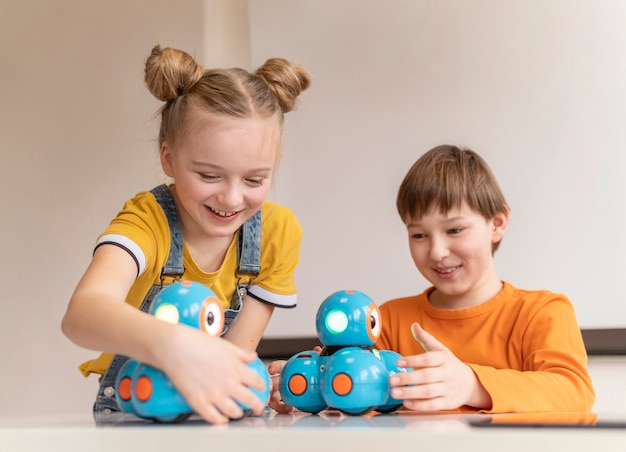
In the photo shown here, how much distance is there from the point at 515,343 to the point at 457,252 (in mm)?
208

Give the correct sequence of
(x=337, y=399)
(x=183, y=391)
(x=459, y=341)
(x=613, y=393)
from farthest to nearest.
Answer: (x=613, y=393)
(x=459, y=341)
(x=337, y=399)
(x=183, y=391)

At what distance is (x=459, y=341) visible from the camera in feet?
4.55

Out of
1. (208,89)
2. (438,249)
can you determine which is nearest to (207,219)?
(208,89)

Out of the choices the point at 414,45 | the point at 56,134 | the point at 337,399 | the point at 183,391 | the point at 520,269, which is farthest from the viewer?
the point at 56,134

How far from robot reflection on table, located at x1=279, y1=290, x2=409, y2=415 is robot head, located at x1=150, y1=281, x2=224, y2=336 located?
17 cm

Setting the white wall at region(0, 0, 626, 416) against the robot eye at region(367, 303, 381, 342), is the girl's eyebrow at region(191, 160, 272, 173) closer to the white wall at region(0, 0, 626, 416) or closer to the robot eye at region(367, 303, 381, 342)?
the robot eye at region(367, 303, 381, 342)

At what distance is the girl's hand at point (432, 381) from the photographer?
0.87 meters

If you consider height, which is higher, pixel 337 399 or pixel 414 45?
pixel 414 45

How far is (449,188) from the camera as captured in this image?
1390mm

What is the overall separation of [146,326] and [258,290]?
0.58 m

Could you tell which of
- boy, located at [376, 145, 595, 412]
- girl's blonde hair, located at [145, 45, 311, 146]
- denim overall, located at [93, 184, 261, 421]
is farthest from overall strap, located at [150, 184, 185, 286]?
boy, located at [376, 145, 595, 412]

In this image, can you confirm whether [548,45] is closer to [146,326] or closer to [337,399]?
[337,399]

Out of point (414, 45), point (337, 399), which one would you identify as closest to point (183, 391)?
point (337, 399)

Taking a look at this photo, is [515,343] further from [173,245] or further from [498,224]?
[173,245]
